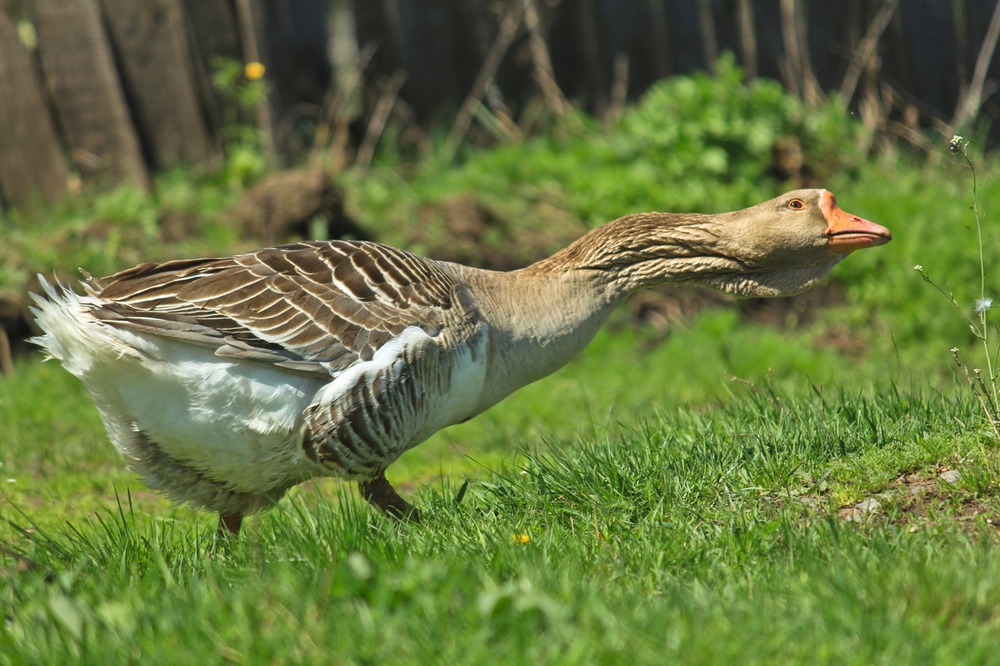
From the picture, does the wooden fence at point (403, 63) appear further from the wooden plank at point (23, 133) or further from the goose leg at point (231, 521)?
the goose leg at point (231, 521)

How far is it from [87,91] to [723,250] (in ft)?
23.0

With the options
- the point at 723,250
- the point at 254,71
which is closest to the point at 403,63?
the point at 254,71

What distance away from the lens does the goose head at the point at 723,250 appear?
5.11 metres

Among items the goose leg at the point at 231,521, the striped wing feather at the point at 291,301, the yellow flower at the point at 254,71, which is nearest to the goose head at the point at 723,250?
the striped wing feather at the point at 291,301

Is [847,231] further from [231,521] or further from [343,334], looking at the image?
[231,521]

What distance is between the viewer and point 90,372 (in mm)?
4531

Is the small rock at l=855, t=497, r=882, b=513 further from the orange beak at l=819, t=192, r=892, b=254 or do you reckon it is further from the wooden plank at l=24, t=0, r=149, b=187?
the wooden plank at l=24, t=0, r=149, b=187

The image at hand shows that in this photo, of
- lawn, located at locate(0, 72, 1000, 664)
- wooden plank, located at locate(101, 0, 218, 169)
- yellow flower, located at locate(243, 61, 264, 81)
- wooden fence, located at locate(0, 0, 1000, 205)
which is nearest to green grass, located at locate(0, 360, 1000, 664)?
Result: lawn, located at locate(0, 72, 1000, 664)

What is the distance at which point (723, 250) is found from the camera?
522cm

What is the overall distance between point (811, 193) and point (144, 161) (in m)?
7.05

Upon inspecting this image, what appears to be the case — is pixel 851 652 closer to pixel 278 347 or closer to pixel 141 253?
pixel 278 347

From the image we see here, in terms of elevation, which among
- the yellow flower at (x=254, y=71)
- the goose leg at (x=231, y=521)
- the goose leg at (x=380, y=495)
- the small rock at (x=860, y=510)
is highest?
the yellow flower at (x=254, y=71)

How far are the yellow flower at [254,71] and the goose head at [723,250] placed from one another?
5.95 meters

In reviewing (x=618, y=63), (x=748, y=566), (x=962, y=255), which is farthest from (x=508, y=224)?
(x=748, y=566)
